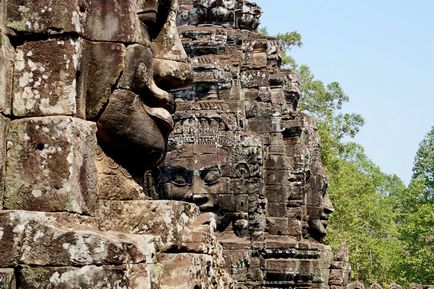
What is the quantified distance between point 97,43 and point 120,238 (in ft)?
3.39

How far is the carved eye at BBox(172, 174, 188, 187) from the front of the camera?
14367 mm

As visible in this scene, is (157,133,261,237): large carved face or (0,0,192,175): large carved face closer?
(0,0,192,175): large carved face

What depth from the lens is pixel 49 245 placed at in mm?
3848

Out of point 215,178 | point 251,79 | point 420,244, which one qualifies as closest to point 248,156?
point 215,178

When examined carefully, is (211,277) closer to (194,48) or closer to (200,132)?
(200,132)

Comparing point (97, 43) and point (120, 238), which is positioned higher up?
point (97, 43)

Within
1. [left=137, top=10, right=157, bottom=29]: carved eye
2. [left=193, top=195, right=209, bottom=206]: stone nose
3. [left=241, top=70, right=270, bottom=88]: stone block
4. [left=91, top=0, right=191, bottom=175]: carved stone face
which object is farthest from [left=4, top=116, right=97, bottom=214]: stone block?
[left=241, top=70, right=270, bottom=88]: stone block

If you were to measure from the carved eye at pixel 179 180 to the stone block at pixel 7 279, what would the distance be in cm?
1054

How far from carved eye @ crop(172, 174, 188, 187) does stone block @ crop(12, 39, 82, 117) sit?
10.1 meters

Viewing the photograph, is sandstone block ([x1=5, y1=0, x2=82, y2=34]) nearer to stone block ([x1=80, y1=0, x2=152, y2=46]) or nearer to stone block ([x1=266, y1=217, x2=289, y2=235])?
stone block ([x1=80, y1=0, x2=152, y2=46])

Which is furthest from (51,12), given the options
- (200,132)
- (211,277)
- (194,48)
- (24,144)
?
(194,48)

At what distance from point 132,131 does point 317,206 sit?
1332 cm

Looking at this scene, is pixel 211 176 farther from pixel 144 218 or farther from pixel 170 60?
pixel 144 218

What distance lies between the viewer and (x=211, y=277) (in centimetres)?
504
